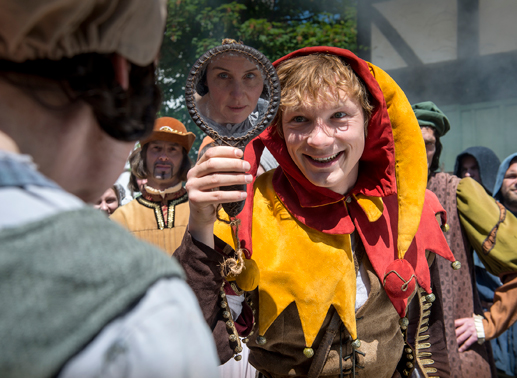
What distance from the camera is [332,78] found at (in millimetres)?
1698

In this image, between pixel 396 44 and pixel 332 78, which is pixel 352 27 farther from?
pixel 332 78

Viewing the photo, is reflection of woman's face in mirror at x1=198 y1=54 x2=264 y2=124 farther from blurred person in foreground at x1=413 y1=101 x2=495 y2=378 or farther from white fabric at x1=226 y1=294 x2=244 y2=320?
blurred person in foreground at x1=413 y1=101 x2=495 y2=378

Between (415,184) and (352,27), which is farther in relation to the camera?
(352,27)

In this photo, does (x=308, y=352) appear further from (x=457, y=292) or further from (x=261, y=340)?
(x=457, y=292)

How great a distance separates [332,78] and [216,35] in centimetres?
653

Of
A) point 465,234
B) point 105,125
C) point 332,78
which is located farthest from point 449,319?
point 105,125

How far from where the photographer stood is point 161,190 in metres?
3.86

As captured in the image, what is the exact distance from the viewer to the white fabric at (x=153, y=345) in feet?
1.65

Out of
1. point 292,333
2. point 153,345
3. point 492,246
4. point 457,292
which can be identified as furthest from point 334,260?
point 457,292

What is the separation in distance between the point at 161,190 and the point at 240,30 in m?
4.64

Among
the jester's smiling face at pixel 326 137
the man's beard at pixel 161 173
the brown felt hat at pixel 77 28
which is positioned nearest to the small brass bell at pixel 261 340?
the jester's smiling face at pixel 326 137

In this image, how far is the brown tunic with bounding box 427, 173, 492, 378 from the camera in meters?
2.88

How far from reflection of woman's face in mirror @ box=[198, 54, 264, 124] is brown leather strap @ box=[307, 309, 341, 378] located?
0.85 m

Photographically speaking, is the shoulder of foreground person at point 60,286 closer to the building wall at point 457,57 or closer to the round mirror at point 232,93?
the round mirror at point 232,93
